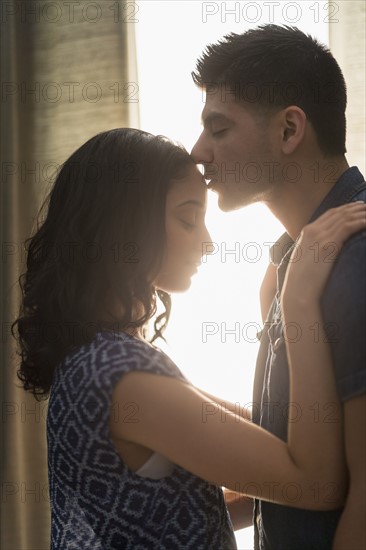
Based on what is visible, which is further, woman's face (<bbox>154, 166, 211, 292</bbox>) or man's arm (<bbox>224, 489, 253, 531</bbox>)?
man's arm (<bbox>224, 489, 253, 531</bbox>)

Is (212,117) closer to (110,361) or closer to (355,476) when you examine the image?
(110,361)

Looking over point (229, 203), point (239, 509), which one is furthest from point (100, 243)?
point (239, 509)

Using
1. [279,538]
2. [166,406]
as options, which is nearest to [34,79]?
[166,406]

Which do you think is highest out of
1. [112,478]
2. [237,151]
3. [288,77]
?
[288,77]

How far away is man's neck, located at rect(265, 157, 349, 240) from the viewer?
4.11 feet

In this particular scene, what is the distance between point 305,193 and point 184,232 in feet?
0.74

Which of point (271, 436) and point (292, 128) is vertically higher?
point (292, 128)

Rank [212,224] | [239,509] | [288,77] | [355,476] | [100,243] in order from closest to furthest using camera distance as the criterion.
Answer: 1. [355,476]
2. [100,243]
3. [288,77]
4. [239,509]
5. [212,224]

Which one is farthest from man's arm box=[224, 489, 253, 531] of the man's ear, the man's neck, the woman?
the man's ear

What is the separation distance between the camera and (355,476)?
3.27 ft

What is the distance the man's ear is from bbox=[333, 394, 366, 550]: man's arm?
495 millimetres

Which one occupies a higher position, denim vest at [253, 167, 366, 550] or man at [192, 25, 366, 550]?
man at [192, 25, 366, 550]

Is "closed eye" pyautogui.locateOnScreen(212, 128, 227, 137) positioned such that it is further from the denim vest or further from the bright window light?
the bright window light

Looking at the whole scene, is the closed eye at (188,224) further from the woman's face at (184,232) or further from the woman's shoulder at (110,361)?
the woman's shoulder at (110,361)
